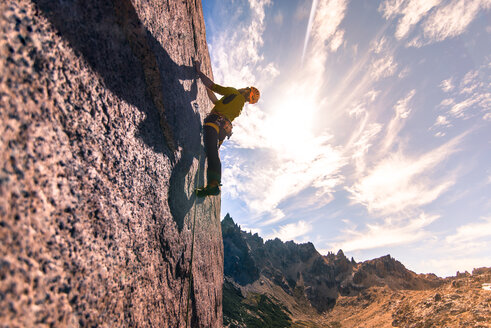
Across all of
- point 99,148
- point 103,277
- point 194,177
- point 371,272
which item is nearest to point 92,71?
point 99,148

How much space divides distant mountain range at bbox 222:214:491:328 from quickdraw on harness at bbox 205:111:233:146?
56637 mm

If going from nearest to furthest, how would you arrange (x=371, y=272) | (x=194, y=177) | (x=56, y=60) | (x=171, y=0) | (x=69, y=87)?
1. (x=56, y=60)
2. (x=69, y=87)
3. (x=171, y=0)
4. (x=194, y=177)
5. (x=371, y=272)

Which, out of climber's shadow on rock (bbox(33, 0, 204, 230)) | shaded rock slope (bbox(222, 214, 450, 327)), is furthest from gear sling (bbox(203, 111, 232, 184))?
shaded rock slope (bbox(222, 214, 450, 327))

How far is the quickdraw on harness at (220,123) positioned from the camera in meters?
5.11

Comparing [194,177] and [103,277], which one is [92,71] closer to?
[103,277]

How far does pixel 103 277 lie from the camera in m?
1.65

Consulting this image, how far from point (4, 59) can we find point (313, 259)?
12413 centimetres

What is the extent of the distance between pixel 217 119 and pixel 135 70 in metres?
2.83

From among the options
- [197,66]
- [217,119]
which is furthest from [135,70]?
[217,119]

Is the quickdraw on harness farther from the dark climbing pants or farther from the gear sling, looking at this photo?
the dark climbing pants

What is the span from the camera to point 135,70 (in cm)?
248

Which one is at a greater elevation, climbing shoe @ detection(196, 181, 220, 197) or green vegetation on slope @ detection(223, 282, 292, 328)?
climbing shoe @ detection(196, 181, 220, 197)

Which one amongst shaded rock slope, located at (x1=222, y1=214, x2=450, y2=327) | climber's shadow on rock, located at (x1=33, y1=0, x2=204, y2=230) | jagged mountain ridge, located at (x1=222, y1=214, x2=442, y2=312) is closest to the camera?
climber's shadow on rock, located at (x1=33, y1=0, x2=204, y2=230)

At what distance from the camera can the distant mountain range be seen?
65.4 m
